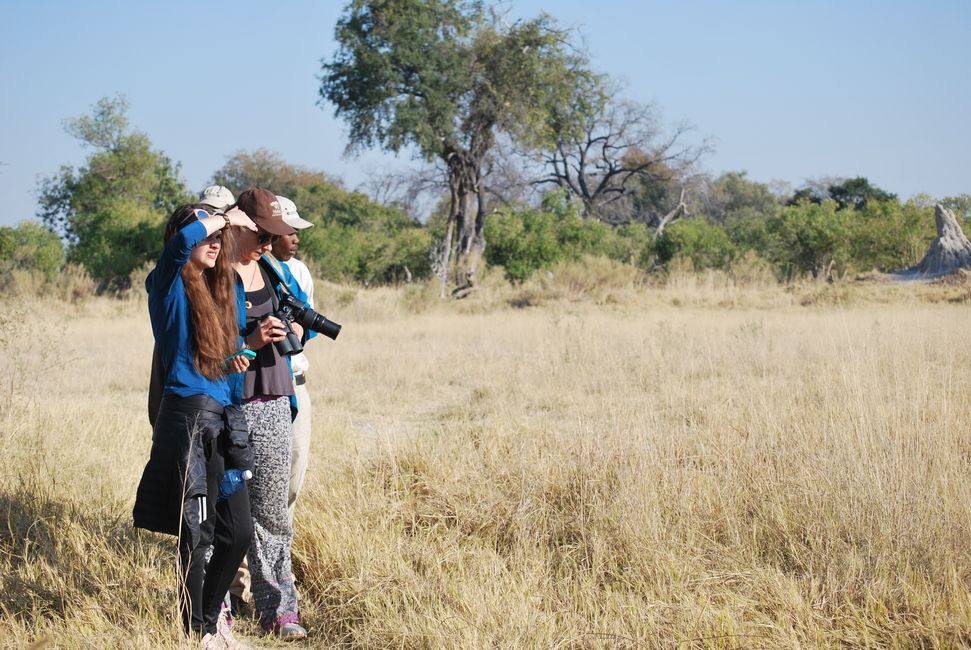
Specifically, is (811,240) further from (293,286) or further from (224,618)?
(224,618)

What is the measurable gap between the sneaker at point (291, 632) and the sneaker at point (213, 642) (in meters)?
0.36

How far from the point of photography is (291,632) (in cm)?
376

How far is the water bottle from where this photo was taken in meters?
3.33

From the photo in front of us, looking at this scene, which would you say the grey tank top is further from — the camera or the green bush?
the green bush

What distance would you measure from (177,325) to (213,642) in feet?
3.78

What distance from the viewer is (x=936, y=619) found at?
10.7 feet

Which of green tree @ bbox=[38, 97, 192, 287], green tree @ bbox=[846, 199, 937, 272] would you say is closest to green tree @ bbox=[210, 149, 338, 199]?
green tree @ bbox=[38, 97, 192, 287]

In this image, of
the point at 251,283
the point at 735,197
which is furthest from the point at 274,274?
the point at 735,197

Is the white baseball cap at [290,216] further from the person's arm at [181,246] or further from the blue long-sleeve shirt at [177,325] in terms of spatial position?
the blue long-sleeve shirt at [177,325]

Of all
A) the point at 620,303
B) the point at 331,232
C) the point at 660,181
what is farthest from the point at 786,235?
the point at 660,181

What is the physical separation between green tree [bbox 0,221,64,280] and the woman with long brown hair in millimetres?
21844

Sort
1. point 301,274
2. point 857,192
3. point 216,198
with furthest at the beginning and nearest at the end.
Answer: point 857,192 < point 301,274 < point 216,198

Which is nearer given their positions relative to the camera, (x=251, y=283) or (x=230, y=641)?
(x=230, y=641)

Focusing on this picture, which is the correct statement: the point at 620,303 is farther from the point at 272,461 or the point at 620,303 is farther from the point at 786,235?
the point at 272,461
